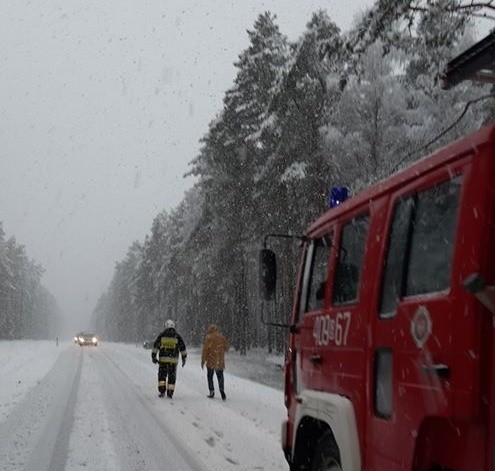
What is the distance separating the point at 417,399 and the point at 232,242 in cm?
3107

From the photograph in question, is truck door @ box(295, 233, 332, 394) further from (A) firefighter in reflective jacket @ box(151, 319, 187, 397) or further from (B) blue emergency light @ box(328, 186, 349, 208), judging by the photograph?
(A) firefighter in reflective jacket @ box(151, 319, 187, 397)

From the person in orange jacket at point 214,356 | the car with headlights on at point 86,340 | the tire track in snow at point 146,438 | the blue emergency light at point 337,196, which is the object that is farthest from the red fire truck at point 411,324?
the car with headlights on at point 86,340

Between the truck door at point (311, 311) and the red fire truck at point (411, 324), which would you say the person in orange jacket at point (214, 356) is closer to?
the truck door at point (311, 311)

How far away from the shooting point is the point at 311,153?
2206 centimetres

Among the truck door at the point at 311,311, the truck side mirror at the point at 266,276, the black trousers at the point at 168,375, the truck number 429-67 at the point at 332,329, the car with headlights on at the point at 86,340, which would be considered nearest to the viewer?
the truck number 429-67 at the point at 332,329

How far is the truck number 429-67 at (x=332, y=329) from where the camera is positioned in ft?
13.4

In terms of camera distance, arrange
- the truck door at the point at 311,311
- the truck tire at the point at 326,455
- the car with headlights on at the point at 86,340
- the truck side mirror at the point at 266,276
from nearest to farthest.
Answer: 1. the truck tire at the point at 326,455
2. the truck door at the point at 311,311
3. the truck side mirror at the point at 266,276
4. the car with headlights on at the point at 86,340

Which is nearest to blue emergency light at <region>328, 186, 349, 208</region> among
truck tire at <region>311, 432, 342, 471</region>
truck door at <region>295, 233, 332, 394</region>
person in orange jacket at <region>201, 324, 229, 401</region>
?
truck door at <region>295, 233, 332, 394</region>

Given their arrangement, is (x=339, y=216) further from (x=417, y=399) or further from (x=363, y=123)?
(x=363, y=123)

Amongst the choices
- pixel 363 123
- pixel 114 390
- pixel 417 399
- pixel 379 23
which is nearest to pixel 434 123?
pixel 363 123

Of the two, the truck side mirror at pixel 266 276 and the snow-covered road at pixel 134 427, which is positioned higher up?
the truck side mirror at pixel 266 276

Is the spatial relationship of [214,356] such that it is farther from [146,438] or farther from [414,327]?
[414,327]

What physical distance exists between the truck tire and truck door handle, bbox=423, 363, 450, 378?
1549mm

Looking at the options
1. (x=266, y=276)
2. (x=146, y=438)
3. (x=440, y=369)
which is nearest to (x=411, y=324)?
(x=440, y=369)
